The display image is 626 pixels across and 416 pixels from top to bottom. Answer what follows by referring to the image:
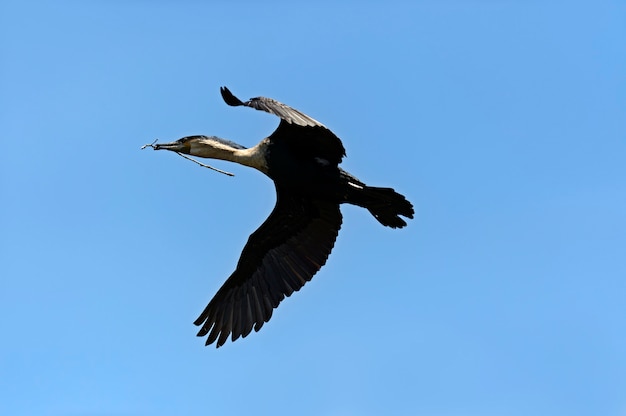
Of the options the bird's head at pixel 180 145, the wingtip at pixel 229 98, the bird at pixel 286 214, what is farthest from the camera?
the bird's head at pixel 180 145

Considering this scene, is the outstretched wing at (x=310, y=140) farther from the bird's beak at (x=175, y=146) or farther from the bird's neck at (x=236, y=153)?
the bird's beak at (x=175, y=146)

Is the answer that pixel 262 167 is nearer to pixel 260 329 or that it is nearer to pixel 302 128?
pixel 302 128

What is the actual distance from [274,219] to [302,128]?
5.96 ft

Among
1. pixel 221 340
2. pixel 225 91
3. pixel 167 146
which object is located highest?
pixel 167 146

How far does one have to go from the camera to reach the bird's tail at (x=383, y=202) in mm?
12273

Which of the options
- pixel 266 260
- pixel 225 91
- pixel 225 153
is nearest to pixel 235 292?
pixel 266 260

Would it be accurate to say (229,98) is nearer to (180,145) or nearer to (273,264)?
(180,145)

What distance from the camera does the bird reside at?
40.3ft

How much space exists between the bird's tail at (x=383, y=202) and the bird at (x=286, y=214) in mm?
12

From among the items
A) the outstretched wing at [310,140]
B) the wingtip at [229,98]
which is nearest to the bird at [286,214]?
the outstretched wing at [310,140]

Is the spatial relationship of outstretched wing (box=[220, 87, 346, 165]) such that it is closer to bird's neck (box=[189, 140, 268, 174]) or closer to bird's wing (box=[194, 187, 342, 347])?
bird's neck (box=[189, 140, 268, 174])

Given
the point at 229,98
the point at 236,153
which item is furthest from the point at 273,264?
the point at 229,98

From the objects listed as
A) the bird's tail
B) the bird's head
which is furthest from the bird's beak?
the bird's tail

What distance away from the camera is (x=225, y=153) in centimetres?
1278
